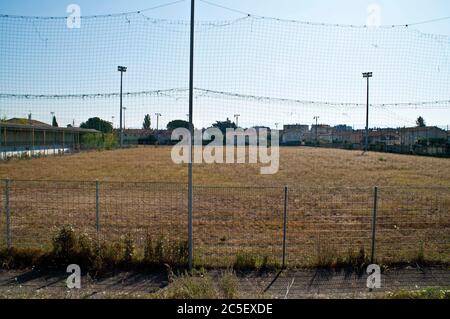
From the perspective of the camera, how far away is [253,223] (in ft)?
28.3

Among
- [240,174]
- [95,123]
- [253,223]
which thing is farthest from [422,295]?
[240,174]

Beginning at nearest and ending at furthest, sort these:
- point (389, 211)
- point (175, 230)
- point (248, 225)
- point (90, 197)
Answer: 1. point (175, 230)
2. point (248, 225)
3. point (389, 211)
4. point (90, 197)

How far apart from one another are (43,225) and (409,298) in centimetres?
820

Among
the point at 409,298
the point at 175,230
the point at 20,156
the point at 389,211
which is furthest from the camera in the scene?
the point at 20,156

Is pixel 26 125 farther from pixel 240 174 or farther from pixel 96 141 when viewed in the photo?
pixel 240 174

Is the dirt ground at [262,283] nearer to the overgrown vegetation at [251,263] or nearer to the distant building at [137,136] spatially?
the overgrown vegetation at [251,263]

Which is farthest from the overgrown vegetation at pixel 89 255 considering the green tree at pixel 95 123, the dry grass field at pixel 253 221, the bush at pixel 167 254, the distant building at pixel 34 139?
the distant building at pixel 34 139

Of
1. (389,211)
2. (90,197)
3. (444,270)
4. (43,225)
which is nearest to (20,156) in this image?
(90,197)

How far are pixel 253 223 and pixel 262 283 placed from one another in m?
3.62

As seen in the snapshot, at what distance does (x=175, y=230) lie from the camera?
783 cm

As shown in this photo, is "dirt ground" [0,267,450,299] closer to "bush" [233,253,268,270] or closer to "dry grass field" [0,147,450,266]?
"bush" [233,253,268,270]

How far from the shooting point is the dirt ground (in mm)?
4559

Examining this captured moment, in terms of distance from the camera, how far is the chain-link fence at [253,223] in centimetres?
600

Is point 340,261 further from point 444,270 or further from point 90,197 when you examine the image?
point 90,197
